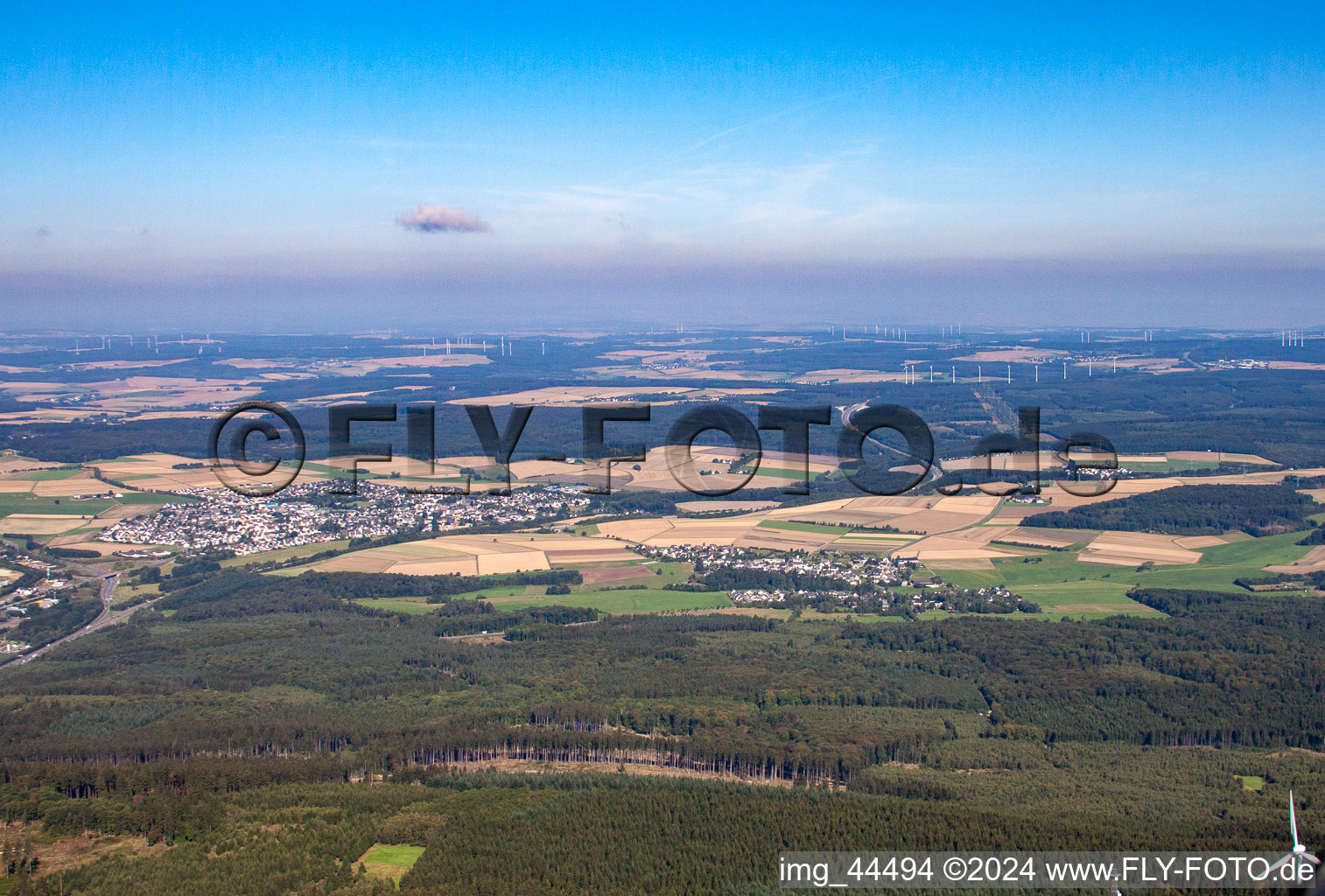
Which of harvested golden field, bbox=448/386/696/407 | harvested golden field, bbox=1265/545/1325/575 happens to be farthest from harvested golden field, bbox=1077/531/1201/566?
harvested golden field, bbox=448/386/696/407

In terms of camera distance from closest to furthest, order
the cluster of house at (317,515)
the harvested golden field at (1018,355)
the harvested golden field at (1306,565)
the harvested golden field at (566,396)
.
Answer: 1. the harvested golden field at (1306,565)
2. the cluster of house at (317,515)
3. the harvested golden field at (566,396)
4. the harvested golden field at (1018,355)

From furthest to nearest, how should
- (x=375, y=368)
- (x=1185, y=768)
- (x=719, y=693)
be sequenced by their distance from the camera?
(x=375, y=368) → (x=719, y=693) → (x=1185, y=768)

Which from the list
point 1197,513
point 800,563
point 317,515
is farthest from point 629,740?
point 1197,513

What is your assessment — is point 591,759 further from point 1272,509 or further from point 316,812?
point 1272,509

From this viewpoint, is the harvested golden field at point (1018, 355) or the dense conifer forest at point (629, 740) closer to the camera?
the dense conifer forest at point (629, 740)

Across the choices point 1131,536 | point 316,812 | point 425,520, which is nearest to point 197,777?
point 316,812

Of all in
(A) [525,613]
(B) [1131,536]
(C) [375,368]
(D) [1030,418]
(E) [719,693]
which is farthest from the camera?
(C) [375,368]

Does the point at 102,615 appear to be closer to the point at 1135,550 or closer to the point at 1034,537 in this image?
the point at 1034,537

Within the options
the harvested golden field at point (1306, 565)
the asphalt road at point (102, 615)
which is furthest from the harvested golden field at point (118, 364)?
the harvested golden field at point (1306, 565)

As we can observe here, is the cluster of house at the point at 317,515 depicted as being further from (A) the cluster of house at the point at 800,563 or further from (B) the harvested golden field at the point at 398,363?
(B) the harvested golden field at the point at 398,363
